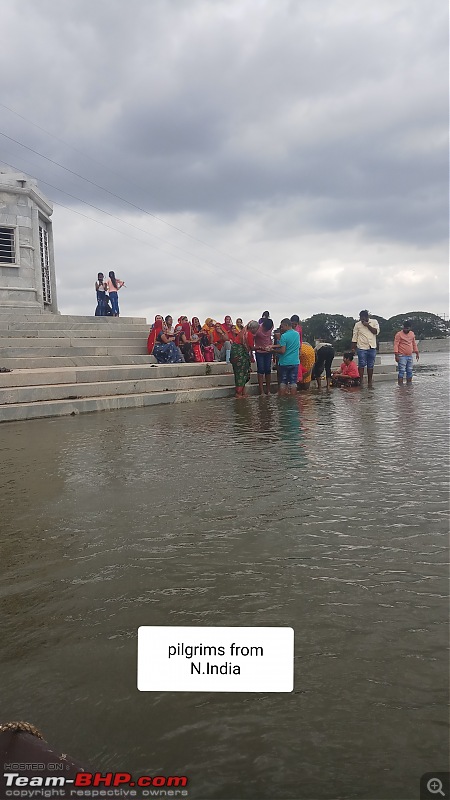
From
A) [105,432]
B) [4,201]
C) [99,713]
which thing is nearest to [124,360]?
[105,432]

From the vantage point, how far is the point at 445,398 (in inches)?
392

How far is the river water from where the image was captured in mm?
1409

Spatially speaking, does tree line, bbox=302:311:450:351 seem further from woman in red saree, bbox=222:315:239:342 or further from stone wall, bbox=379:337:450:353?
woman in red saree, bbox=222:315:239:342

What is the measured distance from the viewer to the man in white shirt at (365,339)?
511 inches

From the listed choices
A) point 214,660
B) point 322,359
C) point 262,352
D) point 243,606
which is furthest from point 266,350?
point 214,660

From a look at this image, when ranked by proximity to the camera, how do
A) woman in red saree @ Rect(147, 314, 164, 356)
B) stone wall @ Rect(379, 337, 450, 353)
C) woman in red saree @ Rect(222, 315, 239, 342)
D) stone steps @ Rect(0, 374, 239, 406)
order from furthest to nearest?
stone wall @ Rect(379, 337, 450, 353), woman in red saree @ Rect(222, 315, 239, 342), woman in red saree @ Rect(147, 314, 164, 356), stone steps @ Rect(0, 374, 239, 406)

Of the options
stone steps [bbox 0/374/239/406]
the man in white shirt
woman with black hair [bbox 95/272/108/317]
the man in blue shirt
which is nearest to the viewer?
stone steps [bbox 0/374/239/406]

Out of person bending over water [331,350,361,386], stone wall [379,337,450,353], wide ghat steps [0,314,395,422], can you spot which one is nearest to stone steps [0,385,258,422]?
wide ghat steps [0,314,395,422]

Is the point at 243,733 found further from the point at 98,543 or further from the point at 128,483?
the point at 128,483

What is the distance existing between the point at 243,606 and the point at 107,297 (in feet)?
61.2

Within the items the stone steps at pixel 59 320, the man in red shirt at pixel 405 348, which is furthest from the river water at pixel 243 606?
the stone steps at pixel 59 320

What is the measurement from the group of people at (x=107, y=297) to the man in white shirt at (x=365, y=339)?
9.39m

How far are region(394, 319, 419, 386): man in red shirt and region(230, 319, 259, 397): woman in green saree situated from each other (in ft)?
12.0

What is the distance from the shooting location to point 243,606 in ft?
7.01
